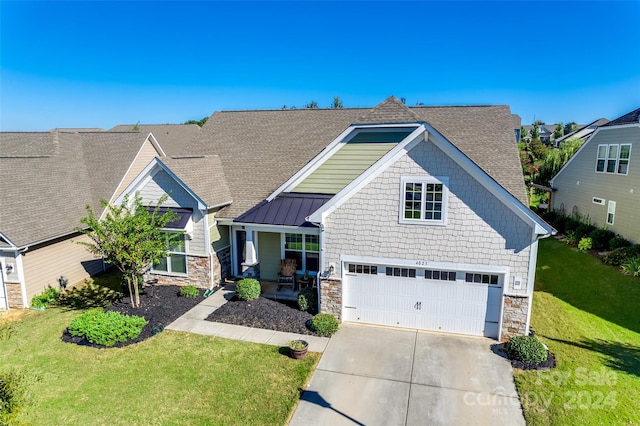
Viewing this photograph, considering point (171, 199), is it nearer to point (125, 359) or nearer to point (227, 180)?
point (227, 180)

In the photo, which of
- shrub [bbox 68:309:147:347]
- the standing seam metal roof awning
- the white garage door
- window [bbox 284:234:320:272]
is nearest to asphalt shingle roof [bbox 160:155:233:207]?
the standing seam metal roof awning

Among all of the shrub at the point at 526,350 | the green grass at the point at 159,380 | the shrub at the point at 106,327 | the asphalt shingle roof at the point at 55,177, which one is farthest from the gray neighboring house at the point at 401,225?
the shrub at the point at 106,327

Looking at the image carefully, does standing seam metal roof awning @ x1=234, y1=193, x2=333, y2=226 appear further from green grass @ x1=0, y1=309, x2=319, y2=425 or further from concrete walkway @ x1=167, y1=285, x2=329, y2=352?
green grass @ x1=0, y1=309, x2=319, y2=425

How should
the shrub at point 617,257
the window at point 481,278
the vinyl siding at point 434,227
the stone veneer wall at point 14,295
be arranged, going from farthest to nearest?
the shrub at point 617,257 → the stone veneer wall at point 14,295 → the window at point 481,278 → the vinyl siding at point 434,227

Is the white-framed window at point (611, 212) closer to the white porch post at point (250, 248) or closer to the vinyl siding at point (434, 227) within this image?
the vinyl siding at point (434, 227)

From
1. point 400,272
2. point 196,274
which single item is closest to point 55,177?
point 196,274

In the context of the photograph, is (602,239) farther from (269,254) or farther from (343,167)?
(269,254)
